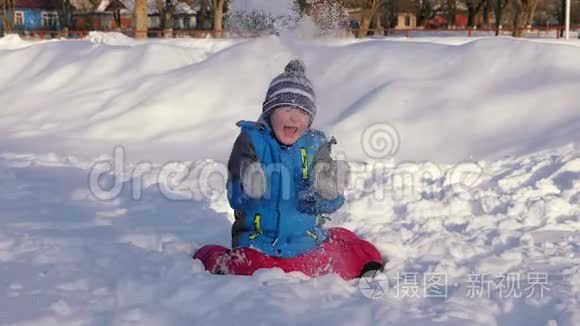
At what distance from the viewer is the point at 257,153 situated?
11.3 ft

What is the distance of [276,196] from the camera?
3.44 meters

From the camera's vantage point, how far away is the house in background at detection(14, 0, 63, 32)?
51938 millimetres

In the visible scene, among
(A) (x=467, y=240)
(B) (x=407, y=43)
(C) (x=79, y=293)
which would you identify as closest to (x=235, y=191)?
(C) (x=79, y=293)

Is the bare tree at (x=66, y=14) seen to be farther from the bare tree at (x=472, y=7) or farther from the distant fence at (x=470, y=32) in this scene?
the distant fence at (x=470, y=32)

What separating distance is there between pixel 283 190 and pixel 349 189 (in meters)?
2.07

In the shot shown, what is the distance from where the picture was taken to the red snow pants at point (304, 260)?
339 centimetres

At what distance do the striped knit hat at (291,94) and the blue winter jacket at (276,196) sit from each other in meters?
0.12

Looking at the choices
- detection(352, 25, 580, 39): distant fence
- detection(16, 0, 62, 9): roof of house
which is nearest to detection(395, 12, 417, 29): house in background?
detection(352, 25, 580, 39): distant fence

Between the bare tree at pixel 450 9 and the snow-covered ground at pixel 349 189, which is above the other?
the bare tree at pixel 450 9

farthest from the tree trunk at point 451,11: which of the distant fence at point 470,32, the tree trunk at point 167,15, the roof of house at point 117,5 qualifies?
the roof of house at point 117,5

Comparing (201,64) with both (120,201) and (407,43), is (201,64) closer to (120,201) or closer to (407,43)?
(407,43)

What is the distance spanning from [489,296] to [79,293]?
174 centimetres

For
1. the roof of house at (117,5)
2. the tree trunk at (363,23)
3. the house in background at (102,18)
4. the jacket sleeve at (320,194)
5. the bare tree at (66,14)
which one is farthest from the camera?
the house in background at (102,18)

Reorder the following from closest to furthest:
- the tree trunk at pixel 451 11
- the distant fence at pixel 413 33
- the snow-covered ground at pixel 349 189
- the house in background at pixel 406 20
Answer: the snow-covered ground at pixel 349 189
the distant fence at pixel 413 33
the house in background at pixel 406 20
the tree trunk at pixel 451 11
